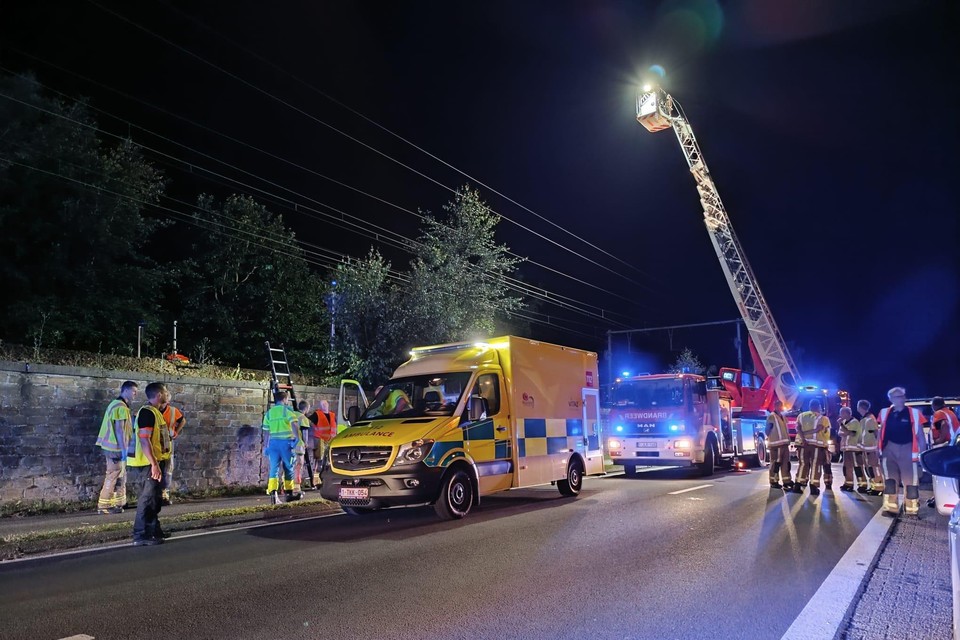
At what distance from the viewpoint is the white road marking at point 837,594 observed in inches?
176

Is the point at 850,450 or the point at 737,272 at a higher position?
the point at 737,272

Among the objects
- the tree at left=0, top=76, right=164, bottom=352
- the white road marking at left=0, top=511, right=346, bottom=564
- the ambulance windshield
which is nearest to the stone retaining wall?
the white road marking at left=0, top=511, right=346, bottom=564

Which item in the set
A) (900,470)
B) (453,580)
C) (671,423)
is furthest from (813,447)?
(453,580)

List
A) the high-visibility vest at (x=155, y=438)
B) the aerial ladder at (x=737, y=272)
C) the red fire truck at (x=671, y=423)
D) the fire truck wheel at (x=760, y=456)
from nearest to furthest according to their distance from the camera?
the high-visibility vest at (x=155, y=438) < the red fire truck at (x=671, y=423) < the fire truck wheel at (x=760, y=456) < the aerial ladder at (x=737, y=272)

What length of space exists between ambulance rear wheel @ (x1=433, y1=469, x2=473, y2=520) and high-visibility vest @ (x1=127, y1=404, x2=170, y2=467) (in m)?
3.56

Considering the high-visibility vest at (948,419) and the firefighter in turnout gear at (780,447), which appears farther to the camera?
the firefighter in turnout gear at (780,447)

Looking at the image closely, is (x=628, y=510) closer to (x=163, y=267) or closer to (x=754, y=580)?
(x=754, y=580)

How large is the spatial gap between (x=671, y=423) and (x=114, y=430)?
12.4m

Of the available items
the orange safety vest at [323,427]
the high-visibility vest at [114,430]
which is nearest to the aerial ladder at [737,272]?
the orange safety vest at [323,427]

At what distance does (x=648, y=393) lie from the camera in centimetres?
1752

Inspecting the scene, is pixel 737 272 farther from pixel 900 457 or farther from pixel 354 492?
pixel 354 492

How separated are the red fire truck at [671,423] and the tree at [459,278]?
4447 mm

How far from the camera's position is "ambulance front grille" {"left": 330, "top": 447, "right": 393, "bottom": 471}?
8898 mm

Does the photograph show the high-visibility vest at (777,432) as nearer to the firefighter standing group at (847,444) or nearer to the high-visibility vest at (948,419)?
the firefighter standing group at (847,444)
